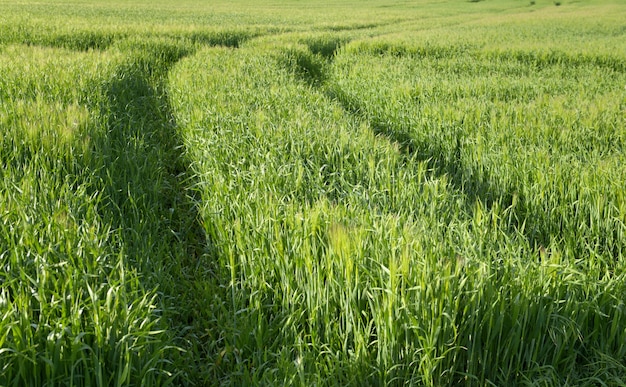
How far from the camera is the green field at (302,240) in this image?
5.63 feet

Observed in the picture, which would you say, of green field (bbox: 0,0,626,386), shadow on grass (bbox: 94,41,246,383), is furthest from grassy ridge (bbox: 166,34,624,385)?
shadow on grass (bbox: 94,41,246,383)

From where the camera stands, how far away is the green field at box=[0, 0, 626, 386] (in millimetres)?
1715

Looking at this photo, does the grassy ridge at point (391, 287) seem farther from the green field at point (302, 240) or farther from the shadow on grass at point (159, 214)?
the shadow on grass at point (159, 214)

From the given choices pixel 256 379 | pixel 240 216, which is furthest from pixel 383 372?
pixel 240 216

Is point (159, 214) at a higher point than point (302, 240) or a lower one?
lower

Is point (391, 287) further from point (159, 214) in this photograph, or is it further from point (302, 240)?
point (159, 214)

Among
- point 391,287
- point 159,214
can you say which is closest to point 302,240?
point 391,287

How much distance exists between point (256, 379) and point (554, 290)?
3.76 ft

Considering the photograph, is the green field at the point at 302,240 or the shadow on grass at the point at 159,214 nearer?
the green field at the point at 302,240

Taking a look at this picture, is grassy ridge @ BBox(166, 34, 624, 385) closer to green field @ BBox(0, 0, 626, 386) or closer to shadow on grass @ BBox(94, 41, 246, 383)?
green field @ BBox(0, 0, 626, 386)

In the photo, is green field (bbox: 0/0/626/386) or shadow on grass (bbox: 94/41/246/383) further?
shadow on grass (bbox: 94/41/246/383)

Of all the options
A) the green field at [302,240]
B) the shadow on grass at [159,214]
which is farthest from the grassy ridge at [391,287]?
the shadow on grass at [159,214]

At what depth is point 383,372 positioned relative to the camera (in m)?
1.71

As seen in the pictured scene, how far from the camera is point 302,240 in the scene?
223cm
